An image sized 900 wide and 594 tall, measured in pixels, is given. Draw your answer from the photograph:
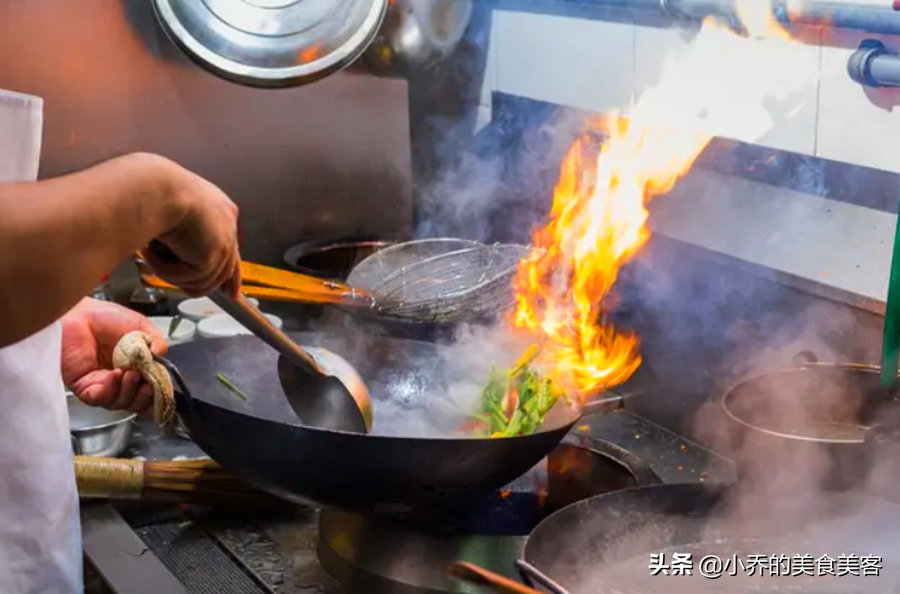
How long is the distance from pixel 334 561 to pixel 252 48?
1145 millimetres

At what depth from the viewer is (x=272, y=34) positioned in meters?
2.08

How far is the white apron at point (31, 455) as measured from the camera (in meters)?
1.16

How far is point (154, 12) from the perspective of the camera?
6.86 feet

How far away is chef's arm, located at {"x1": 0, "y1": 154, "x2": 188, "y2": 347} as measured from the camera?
0.75m

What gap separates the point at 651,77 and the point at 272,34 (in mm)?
747

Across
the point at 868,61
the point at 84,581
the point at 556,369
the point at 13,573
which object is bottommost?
the point at 84,581

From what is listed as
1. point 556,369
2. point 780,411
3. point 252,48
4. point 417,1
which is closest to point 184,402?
point 556,369

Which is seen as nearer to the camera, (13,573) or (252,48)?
(13,573)

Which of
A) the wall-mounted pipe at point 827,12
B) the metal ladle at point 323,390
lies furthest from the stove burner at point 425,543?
the wall-mounted pipe at point 827,12

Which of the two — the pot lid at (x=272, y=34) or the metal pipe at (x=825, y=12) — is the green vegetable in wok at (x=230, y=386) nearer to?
the pot lid at (x=272, y=34)

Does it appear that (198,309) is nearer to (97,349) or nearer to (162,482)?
(97,349)

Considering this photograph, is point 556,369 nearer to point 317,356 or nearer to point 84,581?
point 317,356

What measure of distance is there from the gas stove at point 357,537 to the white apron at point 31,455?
3.6 inches

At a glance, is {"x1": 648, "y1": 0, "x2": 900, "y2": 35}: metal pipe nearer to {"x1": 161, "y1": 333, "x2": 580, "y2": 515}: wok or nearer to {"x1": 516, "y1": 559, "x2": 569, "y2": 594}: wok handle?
{"x1": 161, "y1": 333, "x2": 580, "y2": 515}: wok
